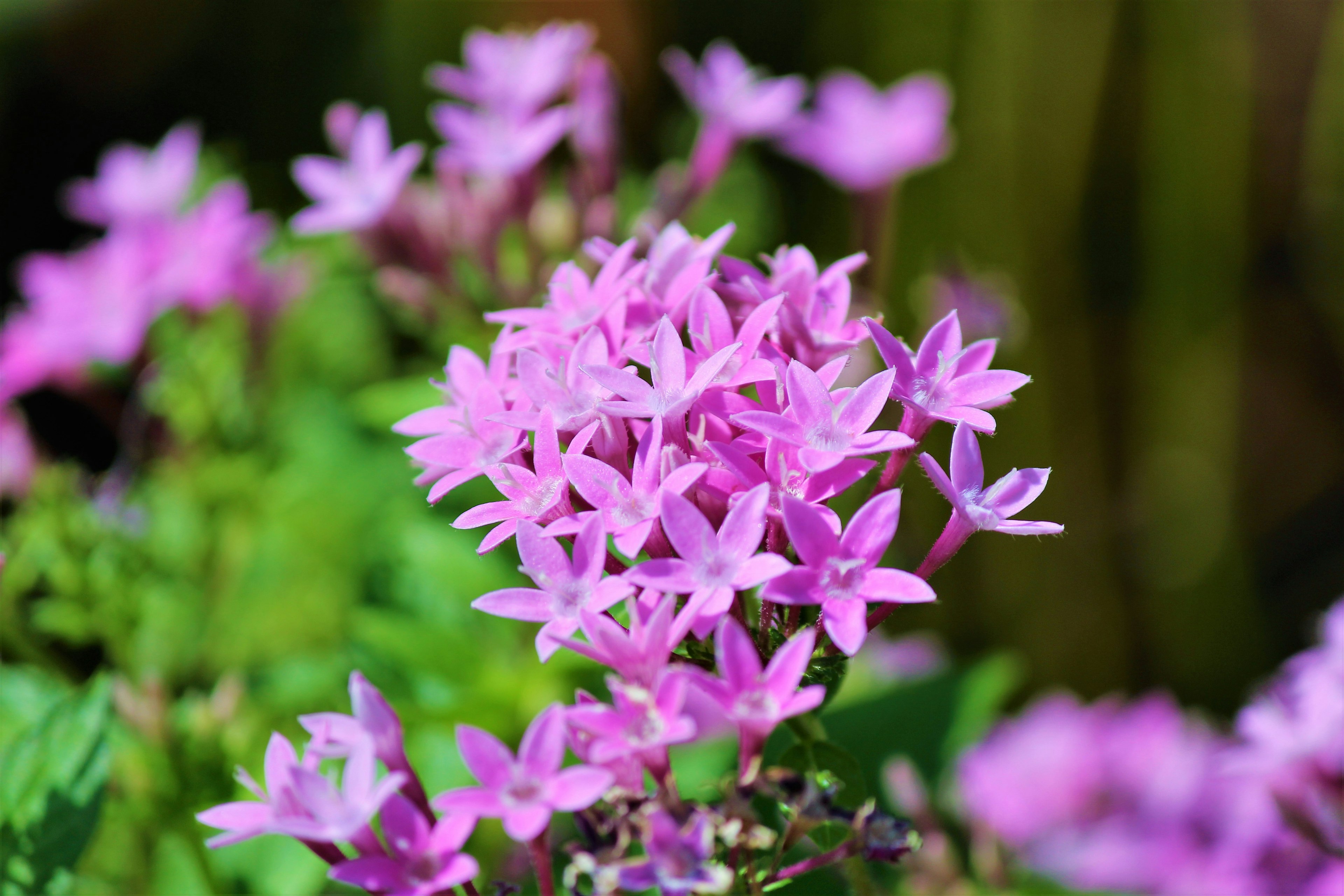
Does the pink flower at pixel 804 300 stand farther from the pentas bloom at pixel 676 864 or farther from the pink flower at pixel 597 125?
the pink flower at pixel 597 125

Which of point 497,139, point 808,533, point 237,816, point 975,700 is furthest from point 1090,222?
point 237,816

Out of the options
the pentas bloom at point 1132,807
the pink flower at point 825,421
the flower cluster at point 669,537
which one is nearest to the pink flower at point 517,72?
the flower cluster at point 669,537

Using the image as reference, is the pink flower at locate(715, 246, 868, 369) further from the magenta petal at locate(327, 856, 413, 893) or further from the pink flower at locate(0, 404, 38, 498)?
the pink flower at locate(0, 404, 38, 498)

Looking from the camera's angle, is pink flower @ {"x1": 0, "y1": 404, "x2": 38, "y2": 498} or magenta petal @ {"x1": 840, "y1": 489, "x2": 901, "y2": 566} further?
pink flower @ {"x1": 0, "y1": 404, "x2": 38, "y2": 498}

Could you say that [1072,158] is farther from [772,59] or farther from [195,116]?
[195,116]

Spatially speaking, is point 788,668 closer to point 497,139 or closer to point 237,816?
point 237,816

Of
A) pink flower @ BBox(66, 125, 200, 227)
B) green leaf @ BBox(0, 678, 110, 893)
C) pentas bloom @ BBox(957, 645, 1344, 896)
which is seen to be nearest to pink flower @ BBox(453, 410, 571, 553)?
green leaf @ BBox(0, 678, 110, 893)
